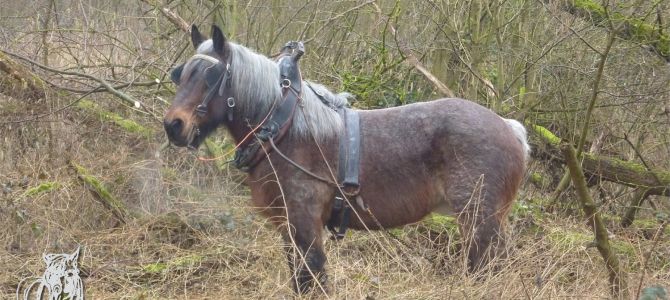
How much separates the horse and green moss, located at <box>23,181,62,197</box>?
247 centimetres

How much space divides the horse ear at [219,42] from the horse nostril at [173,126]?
0.50m

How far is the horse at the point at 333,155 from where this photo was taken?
193 inches

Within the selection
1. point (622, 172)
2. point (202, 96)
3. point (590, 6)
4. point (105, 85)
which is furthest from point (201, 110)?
point (590, 6)

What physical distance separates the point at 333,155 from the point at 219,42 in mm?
992

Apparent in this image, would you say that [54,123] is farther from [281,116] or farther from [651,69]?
[651,69]

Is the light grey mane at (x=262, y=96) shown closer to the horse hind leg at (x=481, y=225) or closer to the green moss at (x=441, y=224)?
the horse hind leg at (x=481, y=225)

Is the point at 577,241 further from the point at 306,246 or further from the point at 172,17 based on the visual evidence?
the point at 172,17

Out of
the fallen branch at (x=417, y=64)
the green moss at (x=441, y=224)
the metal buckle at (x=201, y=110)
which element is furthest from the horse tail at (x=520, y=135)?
the fallen branch at (x=417, y=64)

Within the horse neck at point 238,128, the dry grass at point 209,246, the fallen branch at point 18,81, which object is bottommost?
the dry grass at point 209,246

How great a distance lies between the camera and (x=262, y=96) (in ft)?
16.4

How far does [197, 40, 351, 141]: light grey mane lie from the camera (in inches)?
195

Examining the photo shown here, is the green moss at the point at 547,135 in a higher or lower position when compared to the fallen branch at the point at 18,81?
lower

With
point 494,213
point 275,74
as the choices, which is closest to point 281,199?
point 275,74

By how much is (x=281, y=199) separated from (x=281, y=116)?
509 mm
